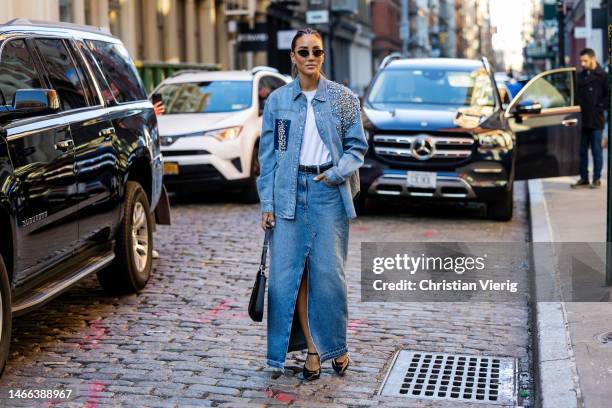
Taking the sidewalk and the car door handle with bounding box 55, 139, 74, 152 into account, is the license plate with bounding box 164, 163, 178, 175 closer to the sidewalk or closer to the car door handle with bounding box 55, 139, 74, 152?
the sidewalk

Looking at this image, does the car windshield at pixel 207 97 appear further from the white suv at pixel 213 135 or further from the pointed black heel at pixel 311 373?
the pointed black heel at pixel 311 373

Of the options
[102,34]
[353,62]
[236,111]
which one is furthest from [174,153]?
[353,62]

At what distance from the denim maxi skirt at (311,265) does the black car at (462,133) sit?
21.8 feet

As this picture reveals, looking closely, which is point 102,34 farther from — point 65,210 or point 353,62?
point 353,62


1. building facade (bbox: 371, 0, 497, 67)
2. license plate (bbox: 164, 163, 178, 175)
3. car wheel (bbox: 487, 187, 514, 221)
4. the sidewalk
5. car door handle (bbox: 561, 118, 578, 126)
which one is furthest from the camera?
building facade (bbox: 371, 0, 497, 67)

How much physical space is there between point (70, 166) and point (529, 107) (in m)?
7.58

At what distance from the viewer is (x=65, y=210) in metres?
6.91

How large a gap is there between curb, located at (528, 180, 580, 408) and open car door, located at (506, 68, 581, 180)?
3889 mm

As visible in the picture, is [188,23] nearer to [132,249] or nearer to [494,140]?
[494,140]

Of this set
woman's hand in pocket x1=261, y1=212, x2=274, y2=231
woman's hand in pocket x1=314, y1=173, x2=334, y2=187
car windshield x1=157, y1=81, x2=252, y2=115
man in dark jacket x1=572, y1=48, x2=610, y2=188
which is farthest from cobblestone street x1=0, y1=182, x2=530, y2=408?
man in dark jacket x1=572, y1=48, x2=610, y2=188

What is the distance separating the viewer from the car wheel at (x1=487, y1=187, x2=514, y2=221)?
1265cm

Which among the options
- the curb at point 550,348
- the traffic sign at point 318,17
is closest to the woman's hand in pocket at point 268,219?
the curb at point 550,348

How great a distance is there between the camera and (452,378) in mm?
6254

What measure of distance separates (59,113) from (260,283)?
2079 mm
